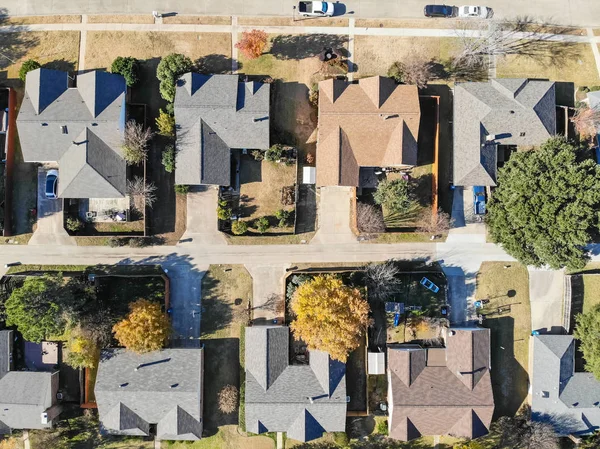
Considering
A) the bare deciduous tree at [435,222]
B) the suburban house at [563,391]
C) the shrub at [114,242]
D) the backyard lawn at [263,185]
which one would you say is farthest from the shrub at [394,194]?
the shrub at [114,242]

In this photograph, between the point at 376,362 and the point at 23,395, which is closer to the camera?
the point at 23,395

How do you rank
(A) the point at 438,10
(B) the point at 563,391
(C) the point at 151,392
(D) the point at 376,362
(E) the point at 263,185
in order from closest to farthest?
1. (C) the point at 151,392
2. (D) the point at 376,362
3. (B) the point at 563,391
4. (E) the point at 263,185
5. (A) the point at 438,10

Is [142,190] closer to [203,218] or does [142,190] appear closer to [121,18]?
[203,218]

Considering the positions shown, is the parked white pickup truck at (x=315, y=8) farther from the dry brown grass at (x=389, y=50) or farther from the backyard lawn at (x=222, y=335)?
the backyard lawn at (x=222, y=335)

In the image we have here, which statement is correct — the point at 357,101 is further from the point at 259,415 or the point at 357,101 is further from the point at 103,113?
the point at 259,415

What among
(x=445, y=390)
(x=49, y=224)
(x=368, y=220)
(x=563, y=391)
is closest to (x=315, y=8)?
(x=368, y=220)

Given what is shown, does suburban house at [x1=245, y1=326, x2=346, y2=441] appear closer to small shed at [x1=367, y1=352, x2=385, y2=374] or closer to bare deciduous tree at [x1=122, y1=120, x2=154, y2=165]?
small shed at [x1=367, y1=352, x2=385, y2=374]
